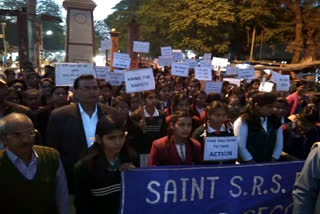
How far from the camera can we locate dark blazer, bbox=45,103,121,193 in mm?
3699

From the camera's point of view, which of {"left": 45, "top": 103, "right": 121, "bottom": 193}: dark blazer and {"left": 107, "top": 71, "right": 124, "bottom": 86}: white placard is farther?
{"left": 107, "top": 71, "right": 124, "bottom": 86}: white placard

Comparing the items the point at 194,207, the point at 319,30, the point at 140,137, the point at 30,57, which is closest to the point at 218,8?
the point at 319,30

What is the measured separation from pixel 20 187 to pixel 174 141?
5.83ft

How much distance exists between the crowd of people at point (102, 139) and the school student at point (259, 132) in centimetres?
1

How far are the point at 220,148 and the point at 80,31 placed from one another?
329 inches

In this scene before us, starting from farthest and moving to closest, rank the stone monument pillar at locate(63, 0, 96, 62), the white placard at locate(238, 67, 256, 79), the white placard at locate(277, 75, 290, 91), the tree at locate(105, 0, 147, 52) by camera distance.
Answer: the tree at locate(105, 0, 147, 52)
the stone monument pillar at locate(63, 0, 96, 62)
the white placard at locate(238, 67, 256, 79)
the white placard at locate(277, 75, 290, 91)

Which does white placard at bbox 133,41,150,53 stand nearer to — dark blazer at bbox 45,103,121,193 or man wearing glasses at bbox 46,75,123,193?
man wearing glasses at bbox 46,75,123,193

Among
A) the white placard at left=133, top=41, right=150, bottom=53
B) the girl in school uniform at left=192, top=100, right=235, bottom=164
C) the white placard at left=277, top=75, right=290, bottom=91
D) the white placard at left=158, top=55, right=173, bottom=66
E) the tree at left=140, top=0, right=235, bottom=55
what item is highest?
the tree at left=140, top=0, right=235, bottom=55

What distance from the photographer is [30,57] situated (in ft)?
48.7

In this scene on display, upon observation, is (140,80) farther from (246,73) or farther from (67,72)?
(246,73)

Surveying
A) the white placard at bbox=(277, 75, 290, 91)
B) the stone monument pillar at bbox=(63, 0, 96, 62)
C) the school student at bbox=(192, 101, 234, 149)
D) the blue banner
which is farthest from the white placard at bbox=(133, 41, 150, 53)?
the blue banner

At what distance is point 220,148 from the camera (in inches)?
148

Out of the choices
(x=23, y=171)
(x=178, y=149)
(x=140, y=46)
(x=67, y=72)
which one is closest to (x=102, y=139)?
(x=23, y=171)

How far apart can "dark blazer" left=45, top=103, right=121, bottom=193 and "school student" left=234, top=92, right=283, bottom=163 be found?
1.47m
